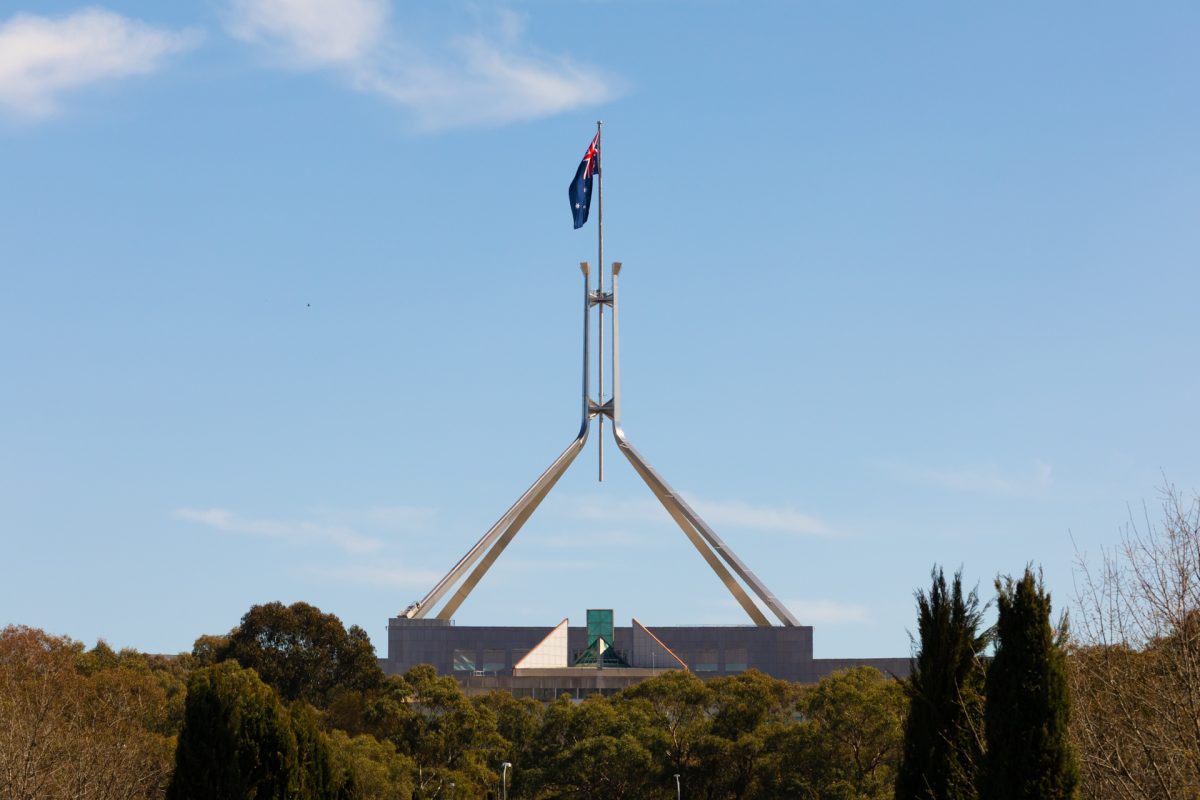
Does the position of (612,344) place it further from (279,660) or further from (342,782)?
(342,782)

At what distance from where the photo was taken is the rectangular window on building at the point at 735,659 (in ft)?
173

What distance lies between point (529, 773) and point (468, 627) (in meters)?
14.7

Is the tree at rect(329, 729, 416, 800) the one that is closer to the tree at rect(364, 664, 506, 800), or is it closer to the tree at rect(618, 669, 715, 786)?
the tree at rect(364, 664, 506, 800)

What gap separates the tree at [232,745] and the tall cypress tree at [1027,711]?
1047 cm

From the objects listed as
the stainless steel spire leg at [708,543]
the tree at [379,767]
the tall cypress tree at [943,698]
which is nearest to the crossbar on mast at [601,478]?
the stainless steel spire leg at [708,543]

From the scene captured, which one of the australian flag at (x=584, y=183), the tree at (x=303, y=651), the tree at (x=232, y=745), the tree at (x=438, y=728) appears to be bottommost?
the tree at (x=232, y=745)

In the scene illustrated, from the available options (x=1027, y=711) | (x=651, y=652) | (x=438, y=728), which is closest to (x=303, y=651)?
(x=438, y=728)

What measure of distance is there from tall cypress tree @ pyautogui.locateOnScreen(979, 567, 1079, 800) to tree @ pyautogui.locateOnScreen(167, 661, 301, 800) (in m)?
10.5

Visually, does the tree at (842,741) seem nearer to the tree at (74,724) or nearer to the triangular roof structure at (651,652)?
the tree at (74,724)

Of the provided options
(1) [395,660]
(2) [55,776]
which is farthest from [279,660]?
(2) [55,776]

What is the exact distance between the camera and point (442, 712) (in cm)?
4044

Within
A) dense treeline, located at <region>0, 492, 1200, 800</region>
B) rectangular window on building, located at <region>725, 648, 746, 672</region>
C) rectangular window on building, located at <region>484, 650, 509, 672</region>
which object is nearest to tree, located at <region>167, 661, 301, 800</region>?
dense treeline, located at <region>0, 492, 1200, 800</region>

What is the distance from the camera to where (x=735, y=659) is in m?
52.8

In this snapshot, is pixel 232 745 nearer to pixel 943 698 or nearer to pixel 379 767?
pixel 943 698
